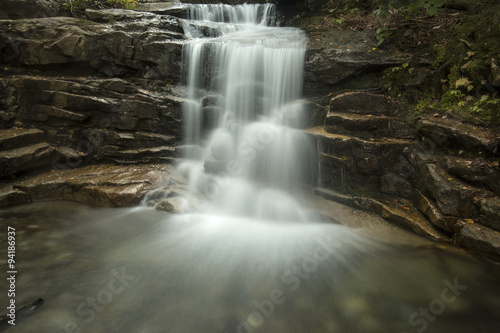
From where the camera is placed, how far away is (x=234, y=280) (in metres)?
3.73

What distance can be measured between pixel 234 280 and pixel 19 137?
7.57 m

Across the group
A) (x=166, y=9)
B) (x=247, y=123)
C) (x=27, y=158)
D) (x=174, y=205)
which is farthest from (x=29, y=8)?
(x=174, y=205)

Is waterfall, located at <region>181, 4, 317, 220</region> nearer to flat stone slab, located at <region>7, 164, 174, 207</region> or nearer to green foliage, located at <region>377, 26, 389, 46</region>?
flat stone slab, located at <region>7, 164, 174, 207</region>

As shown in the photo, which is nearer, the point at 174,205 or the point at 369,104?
the point at 174,205

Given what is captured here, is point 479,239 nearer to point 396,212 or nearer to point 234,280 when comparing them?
point 396,212

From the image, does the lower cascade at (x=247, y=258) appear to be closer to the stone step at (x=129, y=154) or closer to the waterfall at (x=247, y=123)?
the waterfall at (x=247, y=123)

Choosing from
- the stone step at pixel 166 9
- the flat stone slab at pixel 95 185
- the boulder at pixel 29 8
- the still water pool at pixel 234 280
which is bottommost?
the still water pool at pixel 234 280

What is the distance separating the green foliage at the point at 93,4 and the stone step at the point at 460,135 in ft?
42.5

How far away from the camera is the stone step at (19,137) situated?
→ 6352mm

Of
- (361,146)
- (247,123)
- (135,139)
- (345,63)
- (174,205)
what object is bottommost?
(174,205)

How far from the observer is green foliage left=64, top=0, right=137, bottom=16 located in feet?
30.7

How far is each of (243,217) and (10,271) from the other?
430 centimetres

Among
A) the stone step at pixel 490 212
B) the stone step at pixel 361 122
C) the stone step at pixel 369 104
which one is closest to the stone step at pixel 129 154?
the stone step at pixel 361 122

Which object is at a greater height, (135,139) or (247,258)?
(135,139)
